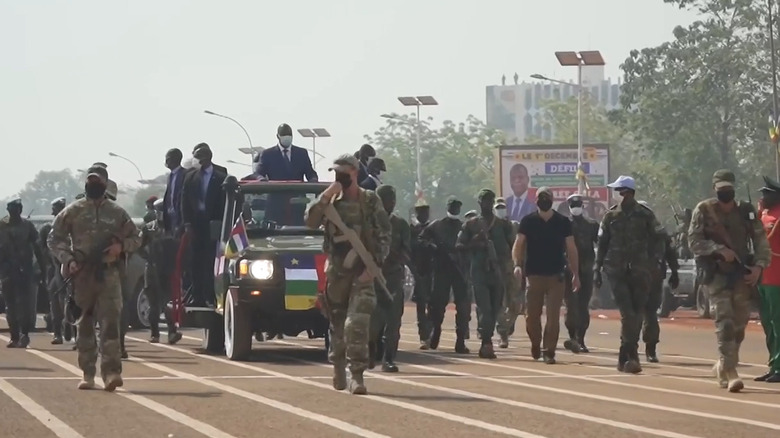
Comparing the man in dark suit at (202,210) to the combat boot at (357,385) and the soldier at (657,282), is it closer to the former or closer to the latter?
the soldier at (657,282)

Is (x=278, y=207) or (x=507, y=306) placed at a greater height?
(x=278, y=207)

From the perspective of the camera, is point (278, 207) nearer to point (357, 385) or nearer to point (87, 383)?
point (87, 383)

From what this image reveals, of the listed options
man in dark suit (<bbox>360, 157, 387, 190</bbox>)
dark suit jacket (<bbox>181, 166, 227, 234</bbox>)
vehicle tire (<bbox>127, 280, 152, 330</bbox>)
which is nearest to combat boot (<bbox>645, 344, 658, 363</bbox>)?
man in dark suit (<bbox>360, 157, 387, 190</bbox>)

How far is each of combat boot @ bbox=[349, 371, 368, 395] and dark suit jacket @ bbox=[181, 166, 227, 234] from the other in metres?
7.96

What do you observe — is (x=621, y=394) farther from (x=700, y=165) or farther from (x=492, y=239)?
(x=700, y=165)

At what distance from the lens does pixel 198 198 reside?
25.1m

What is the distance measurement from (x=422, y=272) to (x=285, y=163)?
219cm

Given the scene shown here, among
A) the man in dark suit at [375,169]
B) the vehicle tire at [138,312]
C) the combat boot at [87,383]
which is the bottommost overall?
the combat boot at [87,383]

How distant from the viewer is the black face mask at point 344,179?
17.6 m

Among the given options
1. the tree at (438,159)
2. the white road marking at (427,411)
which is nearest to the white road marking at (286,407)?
the white road marking at (427,411)

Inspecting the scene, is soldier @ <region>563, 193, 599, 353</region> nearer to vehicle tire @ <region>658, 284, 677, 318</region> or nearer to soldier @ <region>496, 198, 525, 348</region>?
soldier @ <region>496, 198, 525, 348</region>

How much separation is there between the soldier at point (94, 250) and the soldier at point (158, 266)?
24.4ft

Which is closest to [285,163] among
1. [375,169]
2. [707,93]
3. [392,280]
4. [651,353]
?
[375,169]

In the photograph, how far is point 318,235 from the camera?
23.2 m
